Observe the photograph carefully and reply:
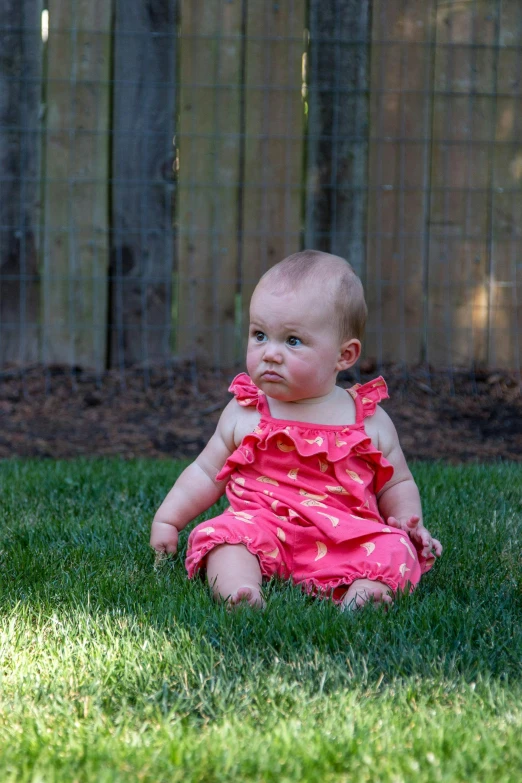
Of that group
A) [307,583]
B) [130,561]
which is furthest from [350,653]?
[130,561]

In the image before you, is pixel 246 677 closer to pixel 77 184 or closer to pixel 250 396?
pixel 250 396

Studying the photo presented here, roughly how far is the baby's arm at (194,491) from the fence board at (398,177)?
131 inches

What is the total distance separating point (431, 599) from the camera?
227 cm

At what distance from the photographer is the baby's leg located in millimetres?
2230

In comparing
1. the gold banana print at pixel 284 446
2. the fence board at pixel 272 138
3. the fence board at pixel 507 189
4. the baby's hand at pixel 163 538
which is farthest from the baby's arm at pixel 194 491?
the fence board at pixel 507 189

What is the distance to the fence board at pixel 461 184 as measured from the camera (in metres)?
5.73

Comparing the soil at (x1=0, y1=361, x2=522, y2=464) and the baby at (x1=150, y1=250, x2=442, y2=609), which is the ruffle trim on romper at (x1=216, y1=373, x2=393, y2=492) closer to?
the baby at (x1=150, y1=250, x2=442, y2=609)

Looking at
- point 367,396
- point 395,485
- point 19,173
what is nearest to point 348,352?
point 367,396

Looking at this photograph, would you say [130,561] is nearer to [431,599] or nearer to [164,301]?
[431,599]

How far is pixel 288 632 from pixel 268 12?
14.8 ft

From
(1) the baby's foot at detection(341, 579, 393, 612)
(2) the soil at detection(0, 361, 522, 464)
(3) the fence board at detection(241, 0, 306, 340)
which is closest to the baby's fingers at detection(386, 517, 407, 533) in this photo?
(1) the baby's foot at detection(341, 579, 393, 612)

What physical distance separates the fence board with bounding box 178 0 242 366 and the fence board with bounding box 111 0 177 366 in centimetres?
A: 8

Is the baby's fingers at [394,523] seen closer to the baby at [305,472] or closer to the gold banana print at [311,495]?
the baby at [305,472]

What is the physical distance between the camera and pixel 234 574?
91.0 inches
